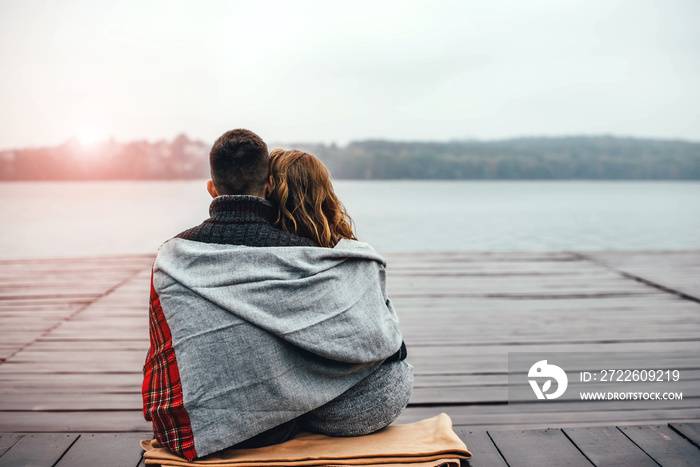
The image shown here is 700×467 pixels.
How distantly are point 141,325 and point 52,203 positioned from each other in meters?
19.5

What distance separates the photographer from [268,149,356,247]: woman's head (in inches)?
50.5

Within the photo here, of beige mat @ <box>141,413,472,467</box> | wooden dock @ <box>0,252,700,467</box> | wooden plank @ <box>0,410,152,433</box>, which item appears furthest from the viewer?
wooden plank @ <box>0,410,152,433</box>

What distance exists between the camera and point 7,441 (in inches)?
57.8

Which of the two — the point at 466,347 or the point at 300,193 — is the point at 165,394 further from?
the point at 466,347

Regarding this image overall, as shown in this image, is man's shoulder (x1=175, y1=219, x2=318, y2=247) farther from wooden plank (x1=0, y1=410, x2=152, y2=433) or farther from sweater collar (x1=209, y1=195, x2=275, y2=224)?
wooden plank (x1=0, y1=410, x2=152, y2=433)

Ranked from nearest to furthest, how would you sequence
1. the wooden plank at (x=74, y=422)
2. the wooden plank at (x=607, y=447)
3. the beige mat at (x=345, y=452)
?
the beige mat at (x=345, y=452) → the wooden plank at (x=607, y=447) → the wooden plank at (x=74, y=422)

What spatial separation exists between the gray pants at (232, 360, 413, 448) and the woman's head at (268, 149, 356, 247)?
0.38 metres

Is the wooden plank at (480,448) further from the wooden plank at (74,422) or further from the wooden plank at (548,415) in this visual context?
the wooden plank at (74,422)

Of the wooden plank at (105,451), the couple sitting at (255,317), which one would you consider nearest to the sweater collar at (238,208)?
the couple sitting at (255,317)

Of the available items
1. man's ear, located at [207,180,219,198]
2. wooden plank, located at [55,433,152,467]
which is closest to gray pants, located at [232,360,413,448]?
wooden plank, located at [55,433,152,467]

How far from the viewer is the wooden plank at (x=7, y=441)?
4.67ft

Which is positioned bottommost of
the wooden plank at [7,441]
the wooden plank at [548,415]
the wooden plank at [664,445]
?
the wooden plank at [7,441]

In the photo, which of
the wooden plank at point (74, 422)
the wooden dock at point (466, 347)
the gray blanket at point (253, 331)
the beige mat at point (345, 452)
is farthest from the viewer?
the wooden plank at point (74, 422)

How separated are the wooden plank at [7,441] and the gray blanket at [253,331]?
69cm
